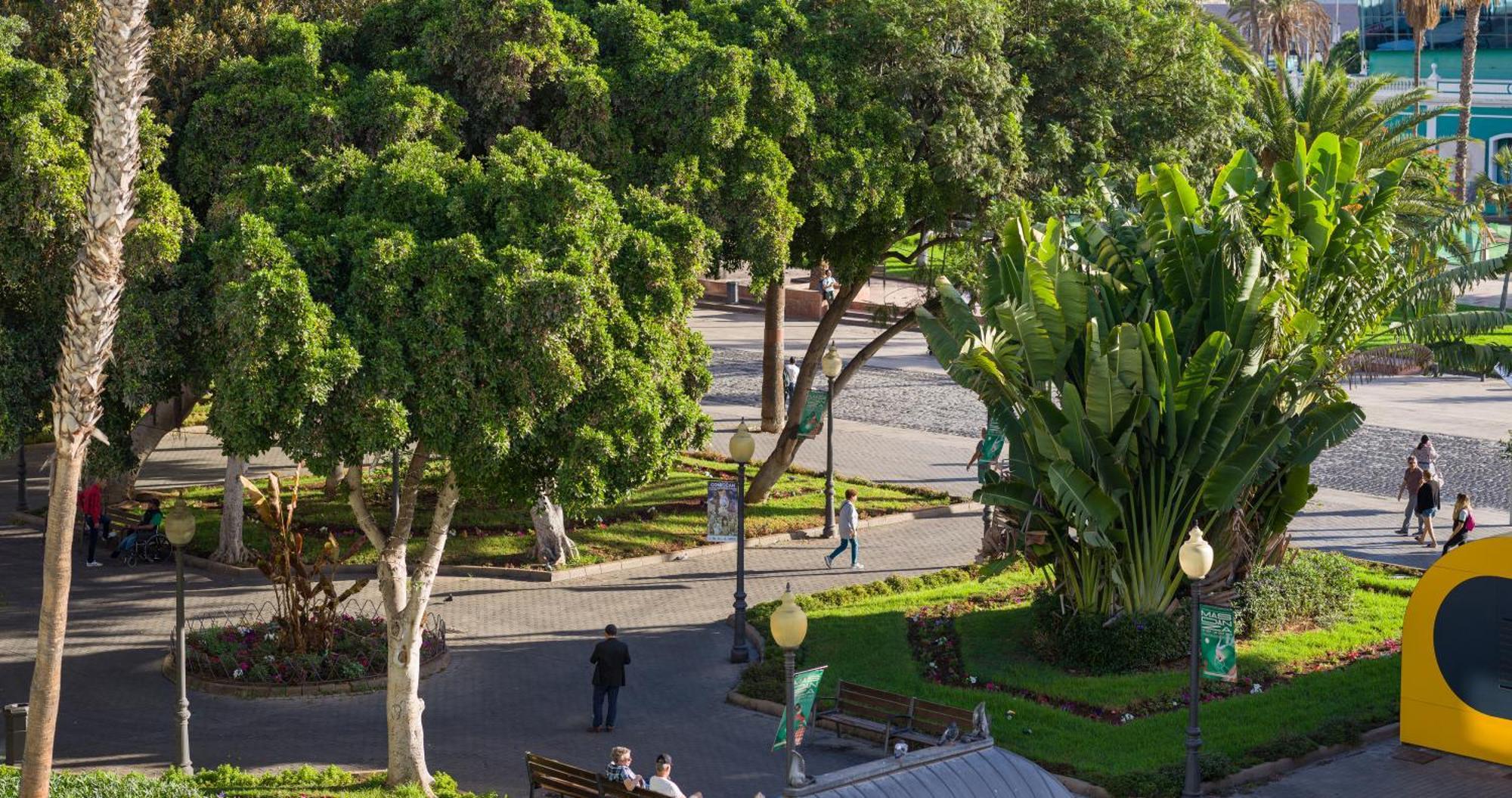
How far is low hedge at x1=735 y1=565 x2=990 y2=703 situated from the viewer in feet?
64.4

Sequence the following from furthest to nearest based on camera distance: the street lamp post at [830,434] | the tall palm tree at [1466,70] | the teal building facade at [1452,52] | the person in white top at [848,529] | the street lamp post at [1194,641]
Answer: the teal building facade at [1452,52] → the tall palm tree at [1466,70] → the street lamp post at [830,434] → the person in white top at [848,529] → the street lamp post at [1194,641]

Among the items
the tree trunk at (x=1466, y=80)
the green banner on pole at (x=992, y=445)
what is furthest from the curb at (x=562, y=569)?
the tree trunk at (x=1466, y=80)

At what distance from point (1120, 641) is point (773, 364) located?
606 inches

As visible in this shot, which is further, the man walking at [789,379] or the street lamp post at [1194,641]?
the man walking at [789,379]

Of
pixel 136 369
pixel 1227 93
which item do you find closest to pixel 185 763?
pixel 136 369

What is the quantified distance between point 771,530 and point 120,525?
10.5 meters

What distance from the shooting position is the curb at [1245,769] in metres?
16.5

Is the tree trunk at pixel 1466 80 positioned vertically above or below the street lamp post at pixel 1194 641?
above

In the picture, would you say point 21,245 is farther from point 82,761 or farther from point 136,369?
point 82,761

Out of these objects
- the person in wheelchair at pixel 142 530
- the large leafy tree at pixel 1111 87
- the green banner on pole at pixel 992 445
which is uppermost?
the large leafy tree at pixel 1111 87

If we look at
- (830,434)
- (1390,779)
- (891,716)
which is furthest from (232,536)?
(1390,779)

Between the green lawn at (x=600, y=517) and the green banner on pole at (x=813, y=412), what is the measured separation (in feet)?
5.42

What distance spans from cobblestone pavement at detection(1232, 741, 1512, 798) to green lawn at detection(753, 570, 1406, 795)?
0.32m

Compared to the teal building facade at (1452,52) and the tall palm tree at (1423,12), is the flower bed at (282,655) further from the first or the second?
the teal building facade at (1452,52)
